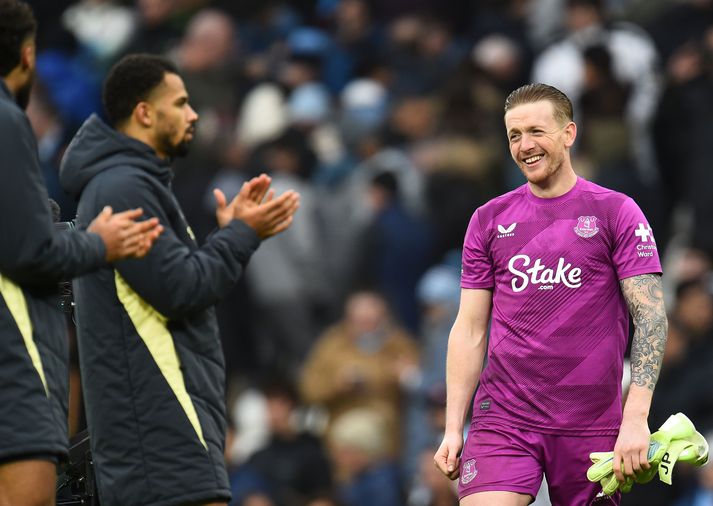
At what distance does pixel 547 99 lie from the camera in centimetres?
599

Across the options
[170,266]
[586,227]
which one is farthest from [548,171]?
[170,266]

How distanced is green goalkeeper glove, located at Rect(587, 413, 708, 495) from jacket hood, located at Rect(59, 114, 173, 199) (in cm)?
196

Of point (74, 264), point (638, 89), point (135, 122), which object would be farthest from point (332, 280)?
point (74, 264)

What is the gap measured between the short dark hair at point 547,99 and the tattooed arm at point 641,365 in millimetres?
657

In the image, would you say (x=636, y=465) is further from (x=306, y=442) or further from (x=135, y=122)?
(x=306, y=442)

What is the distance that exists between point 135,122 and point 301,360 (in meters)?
6.71

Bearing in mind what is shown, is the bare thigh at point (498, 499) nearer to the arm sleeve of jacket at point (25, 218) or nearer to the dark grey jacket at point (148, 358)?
the dark grey jacket at point (148, 358)

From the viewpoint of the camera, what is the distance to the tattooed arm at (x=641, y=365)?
5578 mm

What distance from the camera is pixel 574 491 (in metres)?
5.92

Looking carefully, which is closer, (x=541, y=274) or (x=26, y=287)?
(x=26, y=287)

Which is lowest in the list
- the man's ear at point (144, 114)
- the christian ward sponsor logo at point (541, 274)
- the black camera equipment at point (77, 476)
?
the black camera equipment at point (77, 476)

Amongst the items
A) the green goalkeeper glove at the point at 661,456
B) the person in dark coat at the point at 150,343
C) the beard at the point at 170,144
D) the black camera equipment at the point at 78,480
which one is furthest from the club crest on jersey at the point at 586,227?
the black camera equipment at the point at 78,480

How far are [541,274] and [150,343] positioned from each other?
57.7 inches

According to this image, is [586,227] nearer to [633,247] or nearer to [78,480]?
[633,247]
